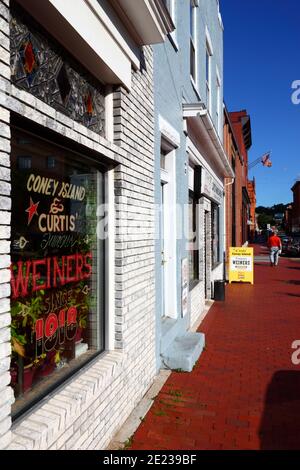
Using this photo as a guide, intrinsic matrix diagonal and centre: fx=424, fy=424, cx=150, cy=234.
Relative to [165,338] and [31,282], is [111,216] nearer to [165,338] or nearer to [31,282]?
[31,282]

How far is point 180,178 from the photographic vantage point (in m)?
6.74

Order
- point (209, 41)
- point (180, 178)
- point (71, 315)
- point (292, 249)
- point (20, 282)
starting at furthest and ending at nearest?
point (292, 249) → point (209, 41) → point (180, 178) → point (71, 315) → point (20, 282)

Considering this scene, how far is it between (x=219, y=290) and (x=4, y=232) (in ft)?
30.5

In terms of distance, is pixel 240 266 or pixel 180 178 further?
pixel 240 266

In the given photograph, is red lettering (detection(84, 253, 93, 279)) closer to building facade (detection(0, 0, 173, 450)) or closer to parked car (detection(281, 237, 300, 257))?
building facade (detection(0, 0, 173, 450))

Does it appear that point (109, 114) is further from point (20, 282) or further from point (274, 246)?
point (274, 246)

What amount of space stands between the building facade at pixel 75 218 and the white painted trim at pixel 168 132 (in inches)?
20.8

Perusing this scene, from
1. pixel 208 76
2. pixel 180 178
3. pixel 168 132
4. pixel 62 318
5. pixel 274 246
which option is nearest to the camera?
pixel 62 318

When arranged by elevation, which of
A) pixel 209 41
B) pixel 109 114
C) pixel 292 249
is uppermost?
pixel 209 41

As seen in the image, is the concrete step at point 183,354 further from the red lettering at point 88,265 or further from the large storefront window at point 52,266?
the red lettering at point 88,265

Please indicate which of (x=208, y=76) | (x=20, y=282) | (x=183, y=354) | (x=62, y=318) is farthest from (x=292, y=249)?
(x=20, y=282)

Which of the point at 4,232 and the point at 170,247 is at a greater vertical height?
the point at 4,232
